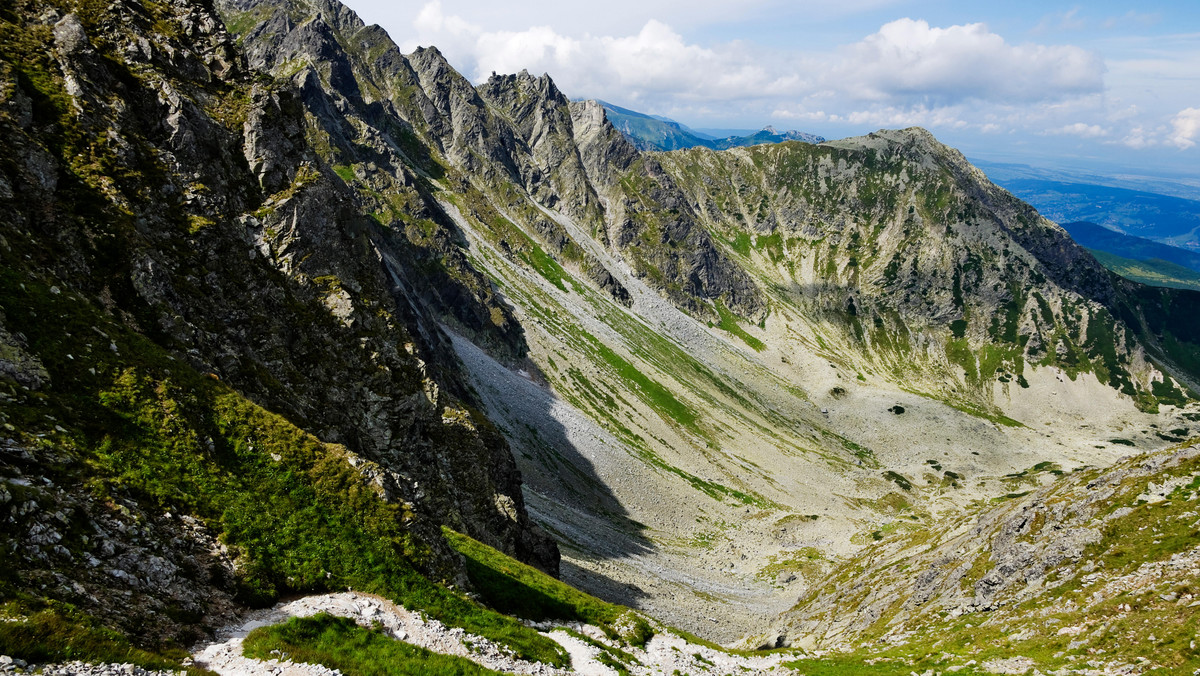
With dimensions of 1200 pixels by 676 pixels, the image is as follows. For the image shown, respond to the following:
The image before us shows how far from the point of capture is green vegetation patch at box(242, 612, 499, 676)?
18266 mm

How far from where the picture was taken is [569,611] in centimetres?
3369

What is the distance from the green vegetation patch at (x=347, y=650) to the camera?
59.9 feet

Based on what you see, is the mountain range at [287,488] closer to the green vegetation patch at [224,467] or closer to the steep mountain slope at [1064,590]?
the green vegetation patch at [224,467]

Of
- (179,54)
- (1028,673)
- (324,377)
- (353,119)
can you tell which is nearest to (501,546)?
(324,377)

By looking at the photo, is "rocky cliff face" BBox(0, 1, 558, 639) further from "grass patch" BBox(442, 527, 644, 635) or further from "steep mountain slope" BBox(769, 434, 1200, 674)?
"steep mountain slope" BBox(769, 434, 1200, 674)

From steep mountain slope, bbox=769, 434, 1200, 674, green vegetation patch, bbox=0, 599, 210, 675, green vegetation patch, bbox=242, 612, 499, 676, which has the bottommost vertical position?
steep mountain slope, bbox=769, 434, 1200, 674

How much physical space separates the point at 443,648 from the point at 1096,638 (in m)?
30.6

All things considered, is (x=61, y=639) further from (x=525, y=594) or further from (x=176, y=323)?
(x=525, y=594)

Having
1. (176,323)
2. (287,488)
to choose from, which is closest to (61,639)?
(287,488)

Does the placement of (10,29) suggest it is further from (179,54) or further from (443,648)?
(443,648)

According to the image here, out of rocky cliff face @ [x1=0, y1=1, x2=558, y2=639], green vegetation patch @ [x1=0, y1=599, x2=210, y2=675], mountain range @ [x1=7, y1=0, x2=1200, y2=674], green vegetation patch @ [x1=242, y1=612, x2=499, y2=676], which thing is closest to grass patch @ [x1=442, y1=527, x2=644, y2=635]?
mountain range @ [x1=7, y1=0, x2=1200, y2=674]

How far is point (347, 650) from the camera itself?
19328mm

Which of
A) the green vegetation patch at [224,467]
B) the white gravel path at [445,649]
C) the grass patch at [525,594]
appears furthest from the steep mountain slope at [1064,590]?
the green vegetation patch at [224,467]

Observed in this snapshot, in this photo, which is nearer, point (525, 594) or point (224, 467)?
point (224, 467)
